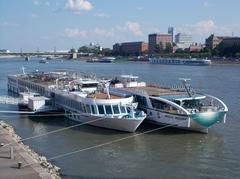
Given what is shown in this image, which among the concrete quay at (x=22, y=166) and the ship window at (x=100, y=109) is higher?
the ship window at (x=100, y=109)

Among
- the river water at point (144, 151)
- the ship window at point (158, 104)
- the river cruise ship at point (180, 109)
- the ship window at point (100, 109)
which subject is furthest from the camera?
the ship window at point (158, 104)

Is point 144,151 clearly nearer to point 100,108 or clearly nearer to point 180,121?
point 180,121

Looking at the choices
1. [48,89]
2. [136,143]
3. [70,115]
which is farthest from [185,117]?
[48,89]

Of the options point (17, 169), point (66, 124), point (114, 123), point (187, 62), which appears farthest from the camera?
point (187, 62)

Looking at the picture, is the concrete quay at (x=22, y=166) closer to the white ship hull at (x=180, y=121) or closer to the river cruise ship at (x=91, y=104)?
the river cruise ship at (x=91, y=104)

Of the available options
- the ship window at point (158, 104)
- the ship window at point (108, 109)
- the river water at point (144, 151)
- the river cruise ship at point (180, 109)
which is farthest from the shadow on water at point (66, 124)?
the ship window at point (158, 104)

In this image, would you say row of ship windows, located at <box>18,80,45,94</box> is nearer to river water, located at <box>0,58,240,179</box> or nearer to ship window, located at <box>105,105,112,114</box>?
river water, located at <box>0,58,240,179</box>

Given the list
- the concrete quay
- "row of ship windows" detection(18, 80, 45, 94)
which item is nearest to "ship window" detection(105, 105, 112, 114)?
the concrete quay

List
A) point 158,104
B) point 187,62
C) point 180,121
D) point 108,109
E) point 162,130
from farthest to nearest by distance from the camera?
point 187,62, point 158,104, point 162,130, point 108,109, point 180,121

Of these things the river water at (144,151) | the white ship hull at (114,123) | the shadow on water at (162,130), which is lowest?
the river water at (144,151)

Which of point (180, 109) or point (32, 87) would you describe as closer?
point (180, 109)

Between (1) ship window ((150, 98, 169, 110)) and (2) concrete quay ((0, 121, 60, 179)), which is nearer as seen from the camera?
(2) concrete quay ((0, 121, 60, 179))

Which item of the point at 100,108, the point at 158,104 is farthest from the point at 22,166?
the point at 158,104

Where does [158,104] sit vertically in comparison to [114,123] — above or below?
above
